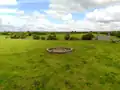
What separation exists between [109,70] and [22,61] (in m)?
18.0

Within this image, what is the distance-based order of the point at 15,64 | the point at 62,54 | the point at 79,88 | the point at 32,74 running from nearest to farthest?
the point at 79,88 → the point at 32,74 → the point at 15,64 → the point at 62,54

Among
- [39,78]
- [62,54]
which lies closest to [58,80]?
[39,78]

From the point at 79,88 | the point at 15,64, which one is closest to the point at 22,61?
the point at 15,64

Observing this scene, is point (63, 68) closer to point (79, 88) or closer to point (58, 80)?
point (58, 80)

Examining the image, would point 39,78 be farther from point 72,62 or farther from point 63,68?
point 72,62

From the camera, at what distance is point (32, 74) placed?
110 ft

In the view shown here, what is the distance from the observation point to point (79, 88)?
28.8 metres

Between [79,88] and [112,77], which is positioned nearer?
[79,88]

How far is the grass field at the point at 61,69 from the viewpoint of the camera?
29.8m

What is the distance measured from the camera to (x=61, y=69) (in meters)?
35.3

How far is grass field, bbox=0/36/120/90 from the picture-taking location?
97.7 ft

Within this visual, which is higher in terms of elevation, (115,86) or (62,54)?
(62,54)

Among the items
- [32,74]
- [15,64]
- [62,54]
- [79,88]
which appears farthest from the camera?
[62,54]

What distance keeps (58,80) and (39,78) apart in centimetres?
336
